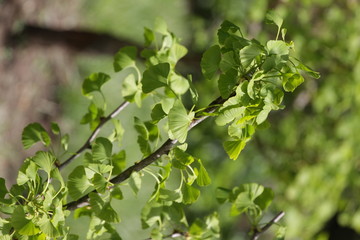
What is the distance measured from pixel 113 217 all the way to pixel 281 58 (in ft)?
0.94

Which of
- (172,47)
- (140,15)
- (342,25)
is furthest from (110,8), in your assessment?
(172,47)

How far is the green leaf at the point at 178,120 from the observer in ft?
2.02

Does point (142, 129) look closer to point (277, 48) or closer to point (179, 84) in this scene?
point (179, 84)

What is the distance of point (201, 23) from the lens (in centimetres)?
298

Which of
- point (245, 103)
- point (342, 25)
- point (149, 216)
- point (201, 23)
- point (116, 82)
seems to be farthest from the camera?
point (201, 23)

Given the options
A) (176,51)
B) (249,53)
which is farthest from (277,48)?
(176,51)

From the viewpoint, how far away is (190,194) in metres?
0.67

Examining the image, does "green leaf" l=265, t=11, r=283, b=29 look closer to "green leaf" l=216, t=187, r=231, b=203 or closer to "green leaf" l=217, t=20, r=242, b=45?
"green leaf" l=217, t=20, r=242, b=45

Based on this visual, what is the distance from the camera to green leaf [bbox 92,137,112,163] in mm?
703

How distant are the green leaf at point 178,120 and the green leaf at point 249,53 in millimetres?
88

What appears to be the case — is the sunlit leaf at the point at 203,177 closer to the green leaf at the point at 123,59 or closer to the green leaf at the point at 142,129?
the green leaf at the point at 142,129

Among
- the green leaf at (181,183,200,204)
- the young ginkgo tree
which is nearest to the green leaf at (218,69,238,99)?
the young ginkgo tree

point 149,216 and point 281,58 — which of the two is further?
point 149,216

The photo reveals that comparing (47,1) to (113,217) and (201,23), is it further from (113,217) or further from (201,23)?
(113,217)
